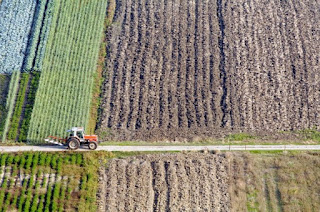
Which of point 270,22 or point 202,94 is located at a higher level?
point 270,22

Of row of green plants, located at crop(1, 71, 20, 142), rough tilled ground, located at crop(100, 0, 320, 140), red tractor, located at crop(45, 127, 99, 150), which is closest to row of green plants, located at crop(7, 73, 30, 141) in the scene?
row of green plants, located at crop(1, 71, 20, 142)

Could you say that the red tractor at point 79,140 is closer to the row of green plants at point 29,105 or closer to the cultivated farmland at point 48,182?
the cultivated farmland at point 48,182

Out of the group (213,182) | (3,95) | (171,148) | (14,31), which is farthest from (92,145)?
(14,31)

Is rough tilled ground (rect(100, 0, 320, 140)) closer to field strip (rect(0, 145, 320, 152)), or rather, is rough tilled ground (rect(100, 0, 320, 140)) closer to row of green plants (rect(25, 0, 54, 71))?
field strip (rect(0, 145, 320, 152))

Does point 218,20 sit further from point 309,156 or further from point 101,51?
point 309,156

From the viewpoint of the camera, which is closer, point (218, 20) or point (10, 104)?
point (10, 104)

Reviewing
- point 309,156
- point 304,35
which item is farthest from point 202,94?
point 304,35
